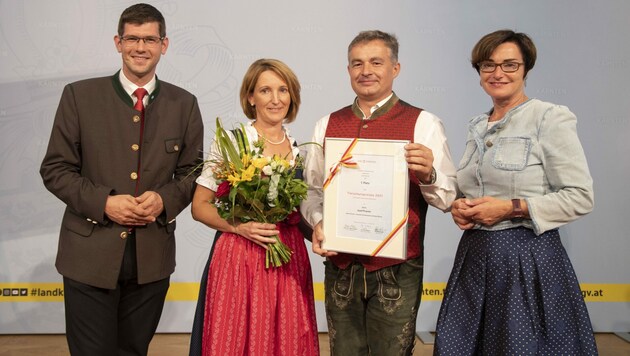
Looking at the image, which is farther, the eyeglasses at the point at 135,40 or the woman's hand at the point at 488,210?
the eyeglasses at the point at 135,40

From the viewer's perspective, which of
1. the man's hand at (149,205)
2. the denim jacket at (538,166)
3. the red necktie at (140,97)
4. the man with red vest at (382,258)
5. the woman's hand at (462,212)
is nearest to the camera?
the denim jacket at (538,166)

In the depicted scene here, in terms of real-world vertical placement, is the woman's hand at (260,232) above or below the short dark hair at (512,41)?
below

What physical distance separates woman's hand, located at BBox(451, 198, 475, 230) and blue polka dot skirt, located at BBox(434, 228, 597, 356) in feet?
0.15

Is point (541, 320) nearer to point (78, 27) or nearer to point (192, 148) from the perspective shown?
point (192, 148)

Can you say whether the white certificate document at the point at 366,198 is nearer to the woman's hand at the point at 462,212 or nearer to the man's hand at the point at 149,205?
the woman's hand at the point at 462,212

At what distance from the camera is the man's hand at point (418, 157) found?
1.99 metres

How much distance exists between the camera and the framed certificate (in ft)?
6.66

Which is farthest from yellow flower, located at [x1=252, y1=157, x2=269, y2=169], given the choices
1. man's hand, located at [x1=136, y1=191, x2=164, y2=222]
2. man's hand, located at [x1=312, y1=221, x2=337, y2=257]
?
man's hand, located at [x1=136, y1=191, x2=164, y2=222]

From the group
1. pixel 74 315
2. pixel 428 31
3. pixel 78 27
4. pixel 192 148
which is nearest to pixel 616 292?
pixel 428 31

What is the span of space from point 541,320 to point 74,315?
5.84 ft

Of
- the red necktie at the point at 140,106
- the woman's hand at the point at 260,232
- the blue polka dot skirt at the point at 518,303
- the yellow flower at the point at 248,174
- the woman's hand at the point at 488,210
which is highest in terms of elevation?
the red necktie at the point at 140,106

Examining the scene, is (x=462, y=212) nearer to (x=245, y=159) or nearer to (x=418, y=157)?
(x=418, y=157)

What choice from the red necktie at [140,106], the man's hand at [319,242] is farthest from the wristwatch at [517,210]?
the red necktie at [140,106]

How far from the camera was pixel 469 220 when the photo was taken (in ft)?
6.87
